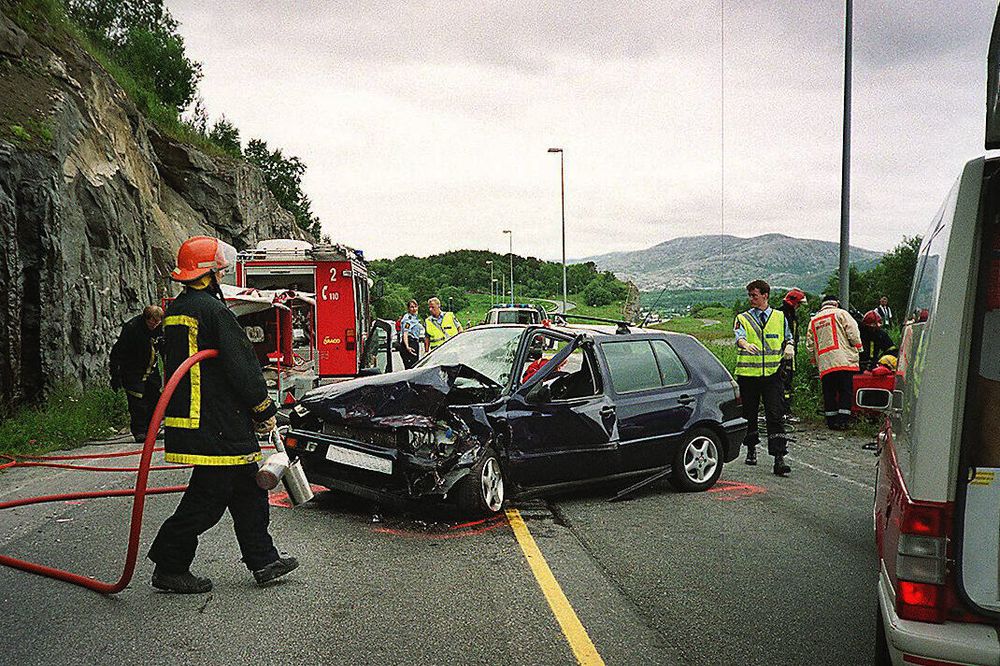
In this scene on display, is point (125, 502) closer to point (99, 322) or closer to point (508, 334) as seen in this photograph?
point (508, 334)

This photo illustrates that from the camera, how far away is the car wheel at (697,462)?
828 centimetres

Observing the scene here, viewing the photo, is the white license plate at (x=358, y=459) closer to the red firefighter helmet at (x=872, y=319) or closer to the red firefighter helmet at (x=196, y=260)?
the red firefighter helmet at (x=196, y=260)

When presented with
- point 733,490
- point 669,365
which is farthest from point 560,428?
point 733,490

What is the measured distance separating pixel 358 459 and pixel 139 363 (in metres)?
6.18

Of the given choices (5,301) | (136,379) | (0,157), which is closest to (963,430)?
(136,379)

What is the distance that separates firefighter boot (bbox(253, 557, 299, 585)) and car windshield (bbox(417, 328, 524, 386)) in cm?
270

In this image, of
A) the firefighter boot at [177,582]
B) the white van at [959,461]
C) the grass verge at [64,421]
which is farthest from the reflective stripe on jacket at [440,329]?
the white van at [959,461]

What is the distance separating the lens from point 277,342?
15914 millimetres

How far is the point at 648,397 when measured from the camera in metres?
8.19

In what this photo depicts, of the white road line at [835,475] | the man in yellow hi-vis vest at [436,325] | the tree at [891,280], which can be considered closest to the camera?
the white road line at [835,475]

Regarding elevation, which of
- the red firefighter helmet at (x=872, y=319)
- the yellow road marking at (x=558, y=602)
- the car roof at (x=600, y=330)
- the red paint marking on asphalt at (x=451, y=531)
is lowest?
the red paint marking on asphalt at (x=451, y=531)

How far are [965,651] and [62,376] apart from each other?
1331 cm

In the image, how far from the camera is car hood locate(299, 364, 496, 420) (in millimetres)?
6828

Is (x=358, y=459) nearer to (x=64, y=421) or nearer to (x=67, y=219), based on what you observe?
(x=64, y=421)
